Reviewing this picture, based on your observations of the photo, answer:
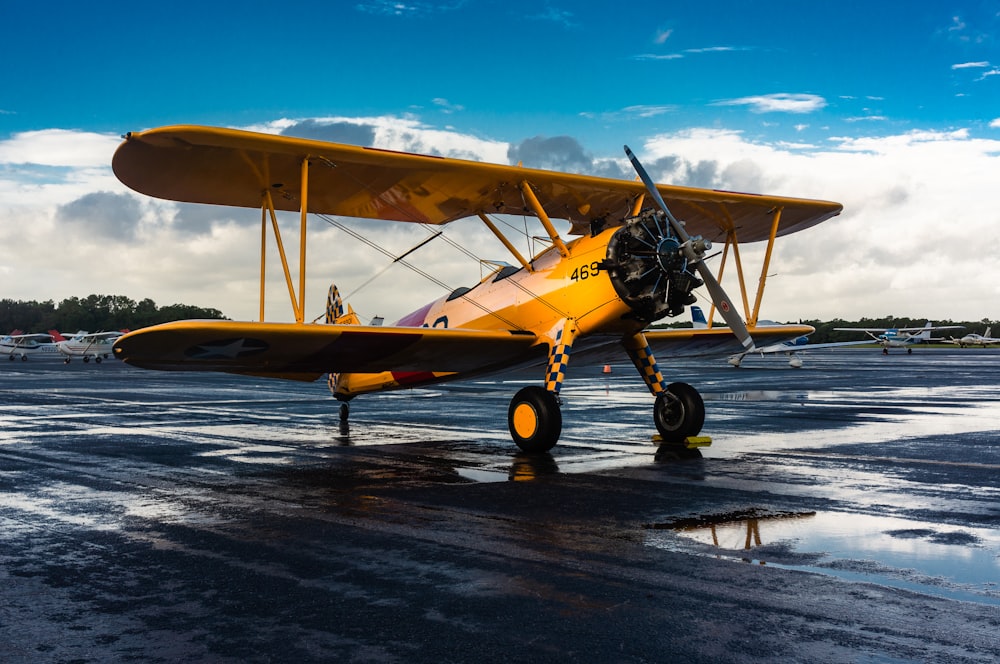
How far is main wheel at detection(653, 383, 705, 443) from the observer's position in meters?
11.0

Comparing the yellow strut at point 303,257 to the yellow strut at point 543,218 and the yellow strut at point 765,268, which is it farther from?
the yellow strut at point 765,268

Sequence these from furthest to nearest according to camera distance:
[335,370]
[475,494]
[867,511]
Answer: [335,370], [475,494], [867,511]

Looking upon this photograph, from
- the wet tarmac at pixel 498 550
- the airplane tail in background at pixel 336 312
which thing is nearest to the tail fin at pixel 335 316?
the airplane tail in background at pixel 336 312

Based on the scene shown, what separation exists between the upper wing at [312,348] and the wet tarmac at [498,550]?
111 cm

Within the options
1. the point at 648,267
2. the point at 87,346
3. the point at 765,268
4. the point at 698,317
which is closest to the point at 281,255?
the point at 648,267

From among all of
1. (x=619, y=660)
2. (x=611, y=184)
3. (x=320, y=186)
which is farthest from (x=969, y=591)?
(x=320, y=186)

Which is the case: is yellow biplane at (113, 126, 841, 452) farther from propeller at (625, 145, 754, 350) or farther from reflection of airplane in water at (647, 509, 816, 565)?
reflection of airplane in water at (647, 509, 816, 565)

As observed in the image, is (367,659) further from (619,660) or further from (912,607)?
(912,607)

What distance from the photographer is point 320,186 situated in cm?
1112

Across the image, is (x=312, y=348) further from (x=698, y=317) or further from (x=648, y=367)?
(x=698, y=317)

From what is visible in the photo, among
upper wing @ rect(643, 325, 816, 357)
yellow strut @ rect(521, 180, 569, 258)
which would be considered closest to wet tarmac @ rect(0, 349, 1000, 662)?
upper wing @ rect(643, 325, 816, 357)

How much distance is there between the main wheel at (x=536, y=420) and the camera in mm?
9727

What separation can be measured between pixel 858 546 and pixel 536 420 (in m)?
4.92

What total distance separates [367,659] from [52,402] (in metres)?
18.9
